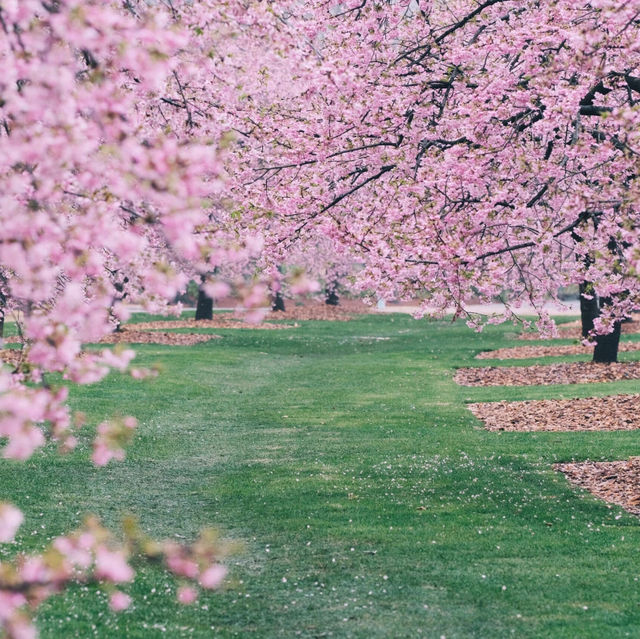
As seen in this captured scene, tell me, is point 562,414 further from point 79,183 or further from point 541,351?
point 79,183

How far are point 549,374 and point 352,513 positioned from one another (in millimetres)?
15960

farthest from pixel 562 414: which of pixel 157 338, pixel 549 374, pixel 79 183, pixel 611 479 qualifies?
pixel 157 338

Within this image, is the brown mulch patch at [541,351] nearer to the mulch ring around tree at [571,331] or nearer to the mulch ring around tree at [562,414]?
the mulch ring around tree at [571,331]

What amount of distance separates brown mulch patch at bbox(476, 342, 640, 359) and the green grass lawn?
27.5 ft

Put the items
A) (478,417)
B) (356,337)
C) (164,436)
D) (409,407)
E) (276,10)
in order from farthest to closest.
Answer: (356,337), (409,407), (478,417), (164,436), (276,10)

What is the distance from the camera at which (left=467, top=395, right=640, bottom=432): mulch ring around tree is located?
58.8 feet

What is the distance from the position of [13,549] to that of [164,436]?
740 cm

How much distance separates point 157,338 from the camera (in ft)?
122

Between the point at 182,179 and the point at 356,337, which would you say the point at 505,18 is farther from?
the point at 356,337

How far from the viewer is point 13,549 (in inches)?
401

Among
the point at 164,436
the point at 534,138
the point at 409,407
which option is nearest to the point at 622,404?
the point at 409,407

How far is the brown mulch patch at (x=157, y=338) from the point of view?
118 feet

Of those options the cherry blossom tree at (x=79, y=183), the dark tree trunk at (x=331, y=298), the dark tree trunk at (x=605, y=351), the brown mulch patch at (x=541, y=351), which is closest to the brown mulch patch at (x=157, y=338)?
the brown mulch patch at (x=541, y=351)

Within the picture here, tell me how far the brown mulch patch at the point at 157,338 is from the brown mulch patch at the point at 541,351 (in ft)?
39.8
